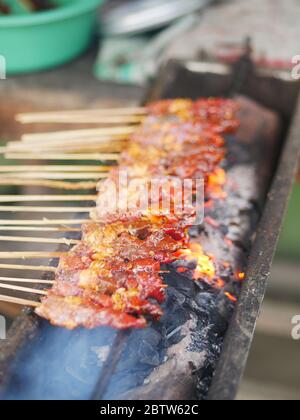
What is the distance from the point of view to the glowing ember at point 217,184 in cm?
362

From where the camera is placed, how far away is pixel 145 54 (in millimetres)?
5250

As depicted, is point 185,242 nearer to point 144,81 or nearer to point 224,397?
point 224,397

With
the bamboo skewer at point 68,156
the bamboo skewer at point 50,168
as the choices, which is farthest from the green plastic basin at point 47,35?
the bamboo skewer at point 50,168

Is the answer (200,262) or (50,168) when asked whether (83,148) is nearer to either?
(50,168)

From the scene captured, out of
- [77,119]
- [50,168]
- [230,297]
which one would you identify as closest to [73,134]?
[77,119]

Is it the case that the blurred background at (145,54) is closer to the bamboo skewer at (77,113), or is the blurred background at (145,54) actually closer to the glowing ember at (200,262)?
the bamboo skewer at (77,113)

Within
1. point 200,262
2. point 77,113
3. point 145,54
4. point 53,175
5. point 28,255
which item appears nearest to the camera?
point 28,255

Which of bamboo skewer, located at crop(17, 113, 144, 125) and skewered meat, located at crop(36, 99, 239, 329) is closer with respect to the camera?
skewered meat, located at crop(36, 99, 239, 329)

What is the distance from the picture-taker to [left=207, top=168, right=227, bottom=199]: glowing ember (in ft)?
11.9

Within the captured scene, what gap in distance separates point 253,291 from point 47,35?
3.64m

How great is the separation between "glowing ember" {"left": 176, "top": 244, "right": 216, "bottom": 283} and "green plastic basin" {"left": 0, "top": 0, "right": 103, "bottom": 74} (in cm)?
302

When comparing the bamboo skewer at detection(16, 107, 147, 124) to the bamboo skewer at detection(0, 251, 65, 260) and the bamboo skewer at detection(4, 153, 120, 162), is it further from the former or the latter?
the bamboo skewer at detection(0, 251, 65, 260)

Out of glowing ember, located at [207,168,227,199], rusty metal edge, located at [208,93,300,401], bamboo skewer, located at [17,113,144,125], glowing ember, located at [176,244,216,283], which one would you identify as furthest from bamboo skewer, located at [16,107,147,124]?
glowing ember, located at [176,244,216,283]

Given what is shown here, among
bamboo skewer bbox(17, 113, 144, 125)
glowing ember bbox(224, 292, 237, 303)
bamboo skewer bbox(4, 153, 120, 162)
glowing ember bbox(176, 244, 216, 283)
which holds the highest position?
bamboo skewer bbox(17, 113, 144, 125)
